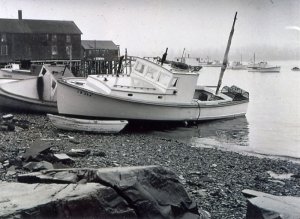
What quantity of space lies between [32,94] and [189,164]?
13199 millimetres

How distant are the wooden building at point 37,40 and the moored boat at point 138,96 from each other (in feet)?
109

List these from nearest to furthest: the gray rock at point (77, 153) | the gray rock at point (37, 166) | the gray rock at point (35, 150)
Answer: the gray rock at point (37, 166)
the gray rock at point (35, 150)
the gray rock at point (77, 153)

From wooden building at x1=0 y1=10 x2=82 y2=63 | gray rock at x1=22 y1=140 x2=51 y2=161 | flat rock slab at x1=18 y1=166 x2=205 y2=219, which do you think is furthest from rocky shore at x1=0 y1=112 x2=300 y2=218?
wooden building at x1=0 y1=10 x2=82 y2=63

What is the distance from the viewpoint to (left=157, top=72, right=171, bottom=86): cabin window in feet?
66.7

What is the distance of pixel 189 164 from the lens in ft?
37.5

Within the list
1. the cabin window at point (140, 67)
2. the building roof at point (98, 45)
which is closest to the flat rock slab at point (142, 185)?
the cabin window at point (140, 67)

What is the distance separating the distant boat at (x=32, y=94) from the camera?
21.0m

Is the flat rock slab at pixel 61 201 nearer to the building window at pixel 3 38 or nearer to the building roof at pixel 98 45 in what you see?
the building window at pixel 3 38

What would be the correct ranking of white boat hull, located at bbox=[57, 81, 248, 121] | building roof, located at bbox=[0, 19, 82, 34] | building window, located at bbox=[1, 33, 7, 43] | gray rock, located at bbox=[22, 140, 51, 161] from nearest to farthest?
gray rock, located at bbox=[22, 140, 51, 161] → white boat hull, located at bbox=[57, 81, 248, 121] → building window, located at bbox=[1, 33, 7, 43] → building roof, located at bbox=[0, 19, 82, 34]

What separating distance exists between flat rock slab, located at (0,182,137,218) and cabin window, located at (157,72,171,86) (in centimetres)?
1490

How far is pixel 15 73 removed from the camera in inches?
1145

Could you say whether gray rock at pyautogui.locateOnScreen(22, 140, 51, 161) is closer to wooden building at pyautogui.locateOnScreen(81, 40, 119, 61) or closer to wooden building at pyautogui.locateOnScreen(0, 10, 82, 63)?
wooden building at pyautogui.locateOnScreen(0, 10, 82, 63)

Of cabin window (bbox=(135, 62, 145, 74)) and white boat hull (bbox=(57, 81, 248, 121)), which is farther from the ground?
cabin window (bbox=(135, 62, 145, 74))

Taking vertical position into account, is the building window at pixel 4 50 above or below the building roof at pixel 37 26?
below
